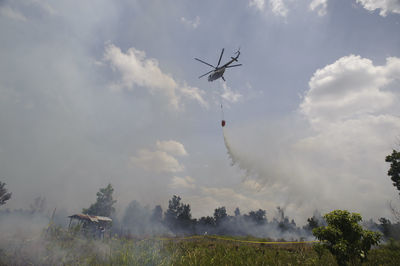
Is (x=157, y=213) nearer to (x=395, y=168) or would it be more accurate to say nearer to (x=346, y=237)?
(x=395, y=168)

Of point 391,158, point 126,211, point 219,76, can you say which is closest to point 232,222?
point 126,211

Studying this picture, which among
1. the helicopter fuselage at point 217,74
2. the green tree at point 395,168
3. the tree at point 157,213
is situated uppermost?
the helicopter fuselage at point 217,74

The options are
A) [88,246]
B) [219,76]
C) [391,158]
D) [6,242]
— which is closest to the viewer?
[6,242]

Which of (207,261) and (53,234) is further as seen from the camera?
(53,234)

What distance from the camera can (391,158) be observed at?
106 feet

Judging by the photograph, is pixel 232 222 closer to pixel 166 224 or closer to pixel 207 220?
pixel 207 220

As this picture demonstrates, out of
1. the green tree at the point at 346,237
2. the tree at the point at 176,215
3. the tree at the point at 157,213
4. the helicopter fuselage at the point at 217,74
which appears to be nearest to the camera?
the green tree at the point at 346,237

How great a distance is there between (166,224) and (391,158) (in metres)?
81.1

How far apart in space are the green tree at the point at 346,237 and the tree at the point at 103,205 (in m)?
75.9

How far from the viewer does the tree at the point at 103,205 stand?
68812mm

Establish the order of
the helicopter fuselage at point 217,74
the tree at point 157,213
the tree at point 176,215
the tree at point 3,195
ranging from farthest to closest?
the tree at point 157,213, the tree at point 176,215, the tree at point 3,195, the helicopter fuselage at point 217,74

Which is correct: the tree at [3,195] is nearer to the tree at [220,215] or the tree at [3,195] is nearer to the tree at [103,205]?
the tree at [103,205]

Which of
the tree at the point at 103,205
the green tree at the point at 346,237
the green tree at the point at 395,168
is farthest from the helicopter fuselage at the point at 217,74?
the tree at the point at 103,205

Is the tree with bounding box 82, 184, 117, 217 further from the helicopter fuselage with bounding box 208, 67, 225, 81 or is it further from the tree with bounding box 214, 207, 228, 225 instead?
the helicopter fuselage with bounding box 208, 67, 225, 81
